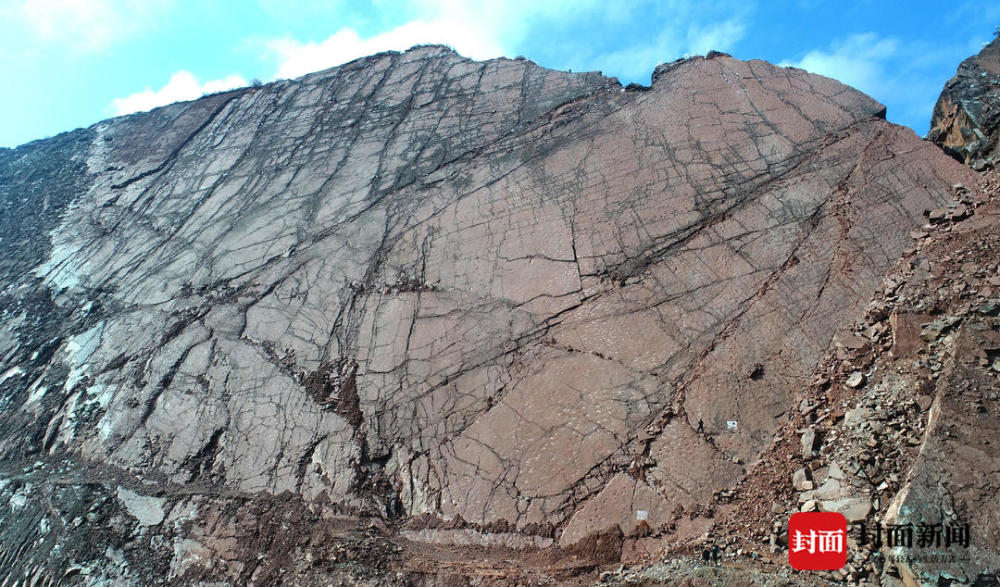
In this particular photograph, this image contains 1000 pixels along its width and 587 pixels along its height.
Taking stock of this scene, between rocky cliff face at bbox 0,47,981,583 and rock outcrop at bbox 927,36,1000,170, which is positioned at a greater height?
rock outcrop at bbox 927,36,1000,170

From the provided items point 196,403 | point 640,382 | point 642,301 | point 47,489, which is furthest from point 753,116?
point 47,489

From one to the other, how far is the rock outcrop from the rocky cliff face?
47 cm

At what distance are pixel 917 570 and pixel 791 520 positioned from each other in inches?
25.8

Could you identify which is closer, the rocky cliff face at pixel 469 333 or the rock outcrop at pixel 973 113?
the rocky cliff face at pixel 469 333

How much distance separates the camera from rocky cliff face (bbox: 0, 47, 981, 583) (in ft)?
12.4

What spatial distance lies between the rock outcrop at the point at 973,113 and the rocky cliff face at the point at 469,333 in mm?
473

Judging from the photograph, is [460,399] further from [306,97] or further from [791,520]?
[306,97]

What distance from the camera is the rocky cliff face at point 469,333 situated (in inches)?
149

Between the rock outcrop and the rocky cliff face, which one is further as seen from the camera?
the rock outcrop

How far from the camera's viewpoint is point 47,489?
480 centimetres

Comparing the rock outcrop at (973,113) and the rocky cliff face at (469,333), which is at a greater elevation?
the rock outcrop at (973,113)

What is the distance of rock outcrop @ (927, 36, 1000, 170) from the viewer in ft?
15.3

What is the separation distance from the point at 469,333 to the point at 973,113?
469 cm

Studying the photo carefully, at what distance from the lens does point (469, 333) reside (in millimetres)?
4707
